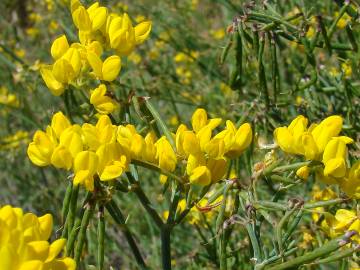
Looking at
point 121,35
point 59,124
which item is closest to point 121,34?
point 121,35

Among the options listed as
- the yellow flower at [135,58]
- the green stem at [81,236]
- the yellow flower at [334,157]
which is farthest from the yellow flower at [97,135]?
the yellow flower at [135,58]

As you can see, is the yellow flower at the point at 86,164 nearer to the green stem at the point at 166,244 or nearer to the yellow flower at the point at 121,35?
the green stem at the point at 166,244

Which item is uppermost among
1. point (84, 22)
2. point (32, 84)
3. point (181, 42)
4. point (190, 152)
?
point (181, 42)

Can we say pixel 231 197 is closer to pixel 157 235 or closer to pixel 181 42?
pixel 157 235

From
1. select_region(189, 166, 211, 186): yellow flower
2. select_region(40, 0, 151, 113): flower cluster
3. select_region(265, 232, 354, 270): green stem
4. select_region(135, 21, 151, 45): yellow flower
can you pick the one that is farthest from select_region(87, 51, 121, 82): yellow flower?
select_region(265, 232, 354, 270): green stem

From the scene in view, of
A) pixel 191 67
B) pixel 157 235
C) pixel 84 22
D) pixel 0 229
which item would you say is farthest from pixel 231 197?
pixel 191 67
